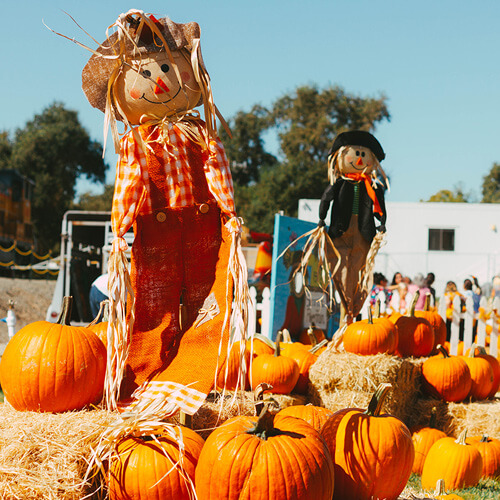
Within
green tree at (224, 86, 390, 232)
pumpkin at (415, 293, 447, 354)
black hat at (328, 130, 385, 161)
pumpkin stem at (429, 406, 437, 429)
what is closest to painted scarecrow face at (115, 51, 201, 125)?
black hat at (328, 130, 385, 161)

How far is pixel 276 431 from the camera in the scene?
2309 mm

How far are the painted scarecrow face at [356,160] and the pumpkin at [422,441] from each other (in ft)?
7.72

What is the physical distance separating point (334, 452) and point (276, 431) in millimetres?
436

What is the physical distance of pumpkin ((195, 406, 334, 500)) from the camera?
2.15 m

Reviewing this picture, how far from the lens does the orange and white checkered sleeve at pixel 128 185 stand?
302cm

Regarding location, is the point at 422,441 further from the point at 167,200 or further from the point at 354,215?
the point at 167,200

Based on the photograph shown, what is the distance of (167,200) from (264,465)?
5.07 ft

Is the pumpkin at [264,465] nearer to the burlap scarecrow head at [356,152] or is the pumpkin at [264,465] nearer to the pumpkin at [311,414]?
the pumpkin at [311,414]

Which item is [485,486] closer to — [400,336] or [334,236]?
[400,336]

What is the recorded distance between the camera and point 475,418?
4812 millimetres

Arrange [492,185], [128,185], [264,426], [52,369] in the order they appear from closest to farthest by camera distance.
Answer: [264,426] < [52,369] < [128,185] < [492,185]

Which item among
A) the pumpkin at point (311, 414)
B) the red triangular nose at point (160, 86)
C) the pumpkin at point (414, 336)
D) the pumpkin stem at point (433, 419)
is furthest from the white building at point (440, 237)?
the red triangular nose at point (160, 86)

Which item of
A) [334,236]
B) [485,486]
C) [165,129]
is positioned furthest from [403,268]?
[165,129]

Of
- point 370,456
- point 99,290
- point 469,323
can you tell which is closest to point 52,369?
point 370,456
